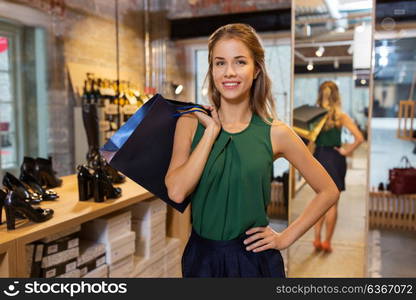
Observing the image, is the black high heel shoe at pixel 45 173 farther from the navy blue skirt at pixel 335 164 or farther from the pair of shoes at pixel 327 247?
the pair of shoes at pixel 327 247

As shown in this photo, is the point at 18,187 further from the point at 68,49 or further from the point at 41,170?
the point at 68,49

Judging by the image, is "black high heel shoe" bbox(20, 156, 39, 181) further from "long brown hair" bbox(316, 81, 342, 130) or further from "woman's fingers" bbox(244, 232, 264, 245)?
"long brown hair" bbox(316, 81, 342, 130)

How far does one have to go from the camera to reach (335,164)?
3564 mm

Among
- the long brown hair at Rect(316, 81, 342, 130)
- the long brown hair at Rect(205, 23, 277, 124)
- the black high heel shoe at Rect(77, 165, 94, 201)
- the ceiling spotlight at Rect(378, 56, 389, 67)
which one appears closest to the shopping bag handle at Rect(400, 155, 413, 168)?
the ceiling spotlight at Rect(378, 56, 389, 67)

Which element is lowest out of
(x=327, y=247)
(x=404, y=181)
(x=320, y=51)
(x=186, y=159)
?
(x=327, y=247)

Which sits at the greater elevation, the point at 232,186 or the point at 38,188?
the point at 232,186

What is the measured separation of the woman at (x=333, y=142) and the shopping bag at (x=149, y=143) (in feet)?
7.40

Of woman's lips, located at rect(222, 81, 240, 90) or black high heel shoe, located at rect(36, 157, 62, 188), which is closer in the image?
woman's lips, located at rect(222, 81, 240, 90)

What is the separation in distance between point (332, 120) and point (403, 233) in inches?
94.1

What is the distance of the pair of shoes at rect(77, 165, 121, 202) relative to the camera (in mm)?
2466

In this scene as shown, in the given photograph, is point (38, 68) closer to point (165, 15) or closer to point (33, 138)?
point (33, 138)

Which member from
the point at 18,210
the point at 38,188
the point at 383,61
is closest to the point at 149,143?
the point at 18,210

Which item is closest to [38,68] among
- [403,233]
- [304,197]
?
[304,197]

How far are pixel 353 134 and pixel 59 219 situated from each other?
2.54 m
